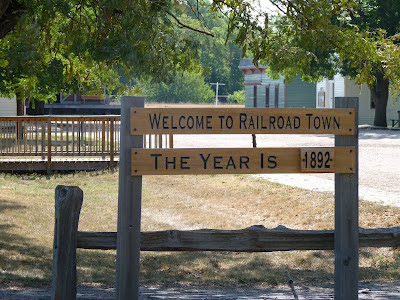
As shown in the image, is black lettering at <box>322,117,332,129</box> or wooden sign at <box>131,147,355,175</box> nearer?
wooden sign at <box>131,147,355,175</box>

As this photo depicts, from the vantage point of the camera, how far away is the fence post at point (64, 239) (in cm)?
492

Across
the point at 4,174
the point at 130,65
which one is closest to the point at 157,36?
the point at 130,65

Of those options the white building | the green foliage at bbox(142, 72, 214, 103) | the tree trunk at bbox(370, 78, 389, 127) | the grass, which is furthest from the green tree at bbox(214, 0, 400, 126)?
the green foliage at bbox(142, 72, 214, 103)

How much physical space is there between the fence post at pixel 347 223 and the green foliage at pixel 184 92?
74.6m

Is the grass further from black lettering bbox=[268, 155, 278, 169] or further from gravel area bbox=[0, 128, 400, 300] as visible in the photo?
black lettering bbox=[268, 155, 278, 169]

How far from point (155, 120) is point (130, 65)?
459cm

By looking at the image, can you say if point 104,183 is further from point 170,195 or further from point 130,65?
point 130,65

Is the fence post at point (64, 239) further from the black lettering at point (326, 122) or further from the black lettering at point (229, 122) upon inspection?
the black lettering at point (326, 122)

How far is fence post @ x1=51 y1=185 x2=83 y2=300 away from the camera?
4.92 m

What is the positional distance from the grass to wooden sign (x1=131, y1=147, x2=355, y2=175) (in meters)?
2.49

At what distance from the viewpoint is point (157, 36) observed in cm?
948

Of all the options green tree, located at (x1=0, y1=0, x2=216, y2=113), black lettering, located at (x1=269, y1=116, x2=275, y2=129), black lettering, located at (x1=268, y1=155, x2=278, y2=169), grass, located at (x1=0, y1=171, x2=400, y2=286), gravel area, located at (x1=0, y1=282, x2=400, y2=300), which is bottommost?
grass, located at (x1=0, y1=171, x2=400, y2=286)

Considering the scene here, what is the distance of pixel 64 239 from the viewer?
16.2ft

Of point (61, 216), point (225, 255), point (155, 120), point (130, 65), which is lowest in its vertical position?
point (225, 255)
